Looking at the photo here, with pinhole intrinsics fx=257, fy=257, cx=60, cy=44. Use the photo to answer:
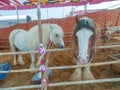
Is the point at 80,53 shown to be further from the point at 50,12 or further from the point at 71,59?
the point at 50,12

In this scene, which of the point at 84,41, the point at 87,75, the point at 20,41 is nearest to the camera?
the point at 84,41

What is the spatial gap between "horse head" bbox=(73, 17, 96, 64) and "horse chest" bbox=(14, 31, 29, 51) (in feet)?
7.17

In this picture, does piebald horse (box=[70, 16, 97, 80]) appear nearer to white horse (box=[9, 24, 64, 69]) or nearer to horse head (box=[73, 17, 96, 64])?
horse head (box=[73, 17, 96, 64])

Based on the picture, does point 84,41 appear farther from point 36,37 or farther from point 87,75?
point 36,37

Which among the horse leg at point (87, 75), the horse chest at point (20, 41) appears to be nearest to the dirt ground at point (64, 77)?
the horse leg at point (87, 75)

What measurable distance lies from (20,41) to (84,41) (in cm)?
266

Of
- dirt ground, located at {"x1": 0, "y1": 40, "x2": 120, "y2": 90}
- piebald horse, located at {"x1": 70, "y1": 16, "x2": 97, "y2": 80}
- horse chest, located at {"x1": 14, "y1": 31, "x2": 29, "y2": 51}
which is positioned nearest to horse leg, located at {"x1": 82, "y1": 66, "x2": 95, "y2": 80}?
dirt ground, located at {"x1": 0, "y1": 40, "x2": 120, "y2": 90}

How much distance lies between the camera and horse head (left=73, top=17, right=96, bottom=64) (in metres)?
4.05

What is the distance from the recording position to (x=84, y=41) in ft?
13.7

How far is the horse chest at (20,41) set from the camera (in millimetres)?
6306

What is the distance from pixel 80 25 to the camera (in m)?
4.37

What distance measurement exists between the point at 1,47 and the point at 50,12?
6465 mm

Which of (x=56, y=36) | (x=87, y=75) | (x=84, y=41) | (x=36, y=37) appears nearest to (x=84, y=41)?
(x=84, y=41)

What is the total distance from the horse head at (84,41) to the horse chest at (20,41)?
7.17ft
